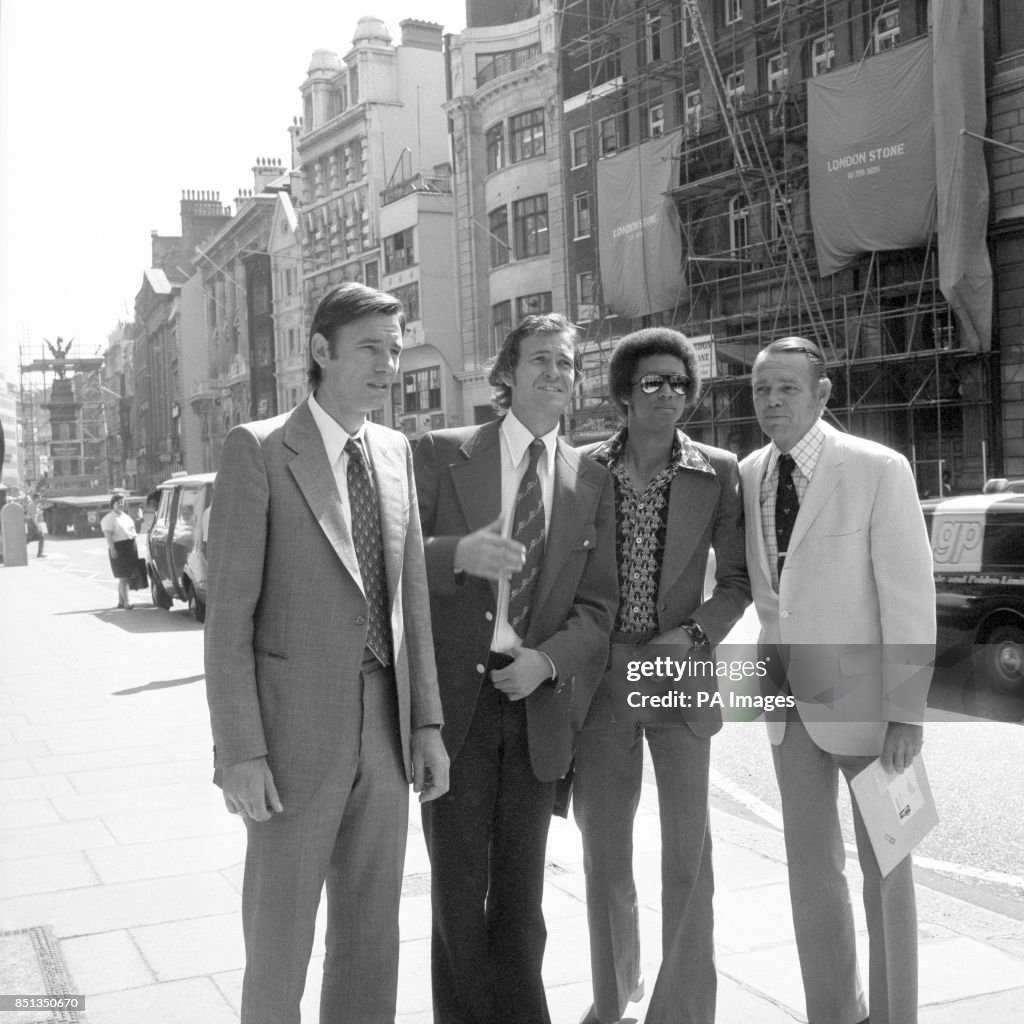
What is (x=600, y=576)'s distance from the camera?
3430 mm

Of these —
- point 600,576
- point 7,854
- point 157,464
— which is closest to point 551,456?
point 600,576

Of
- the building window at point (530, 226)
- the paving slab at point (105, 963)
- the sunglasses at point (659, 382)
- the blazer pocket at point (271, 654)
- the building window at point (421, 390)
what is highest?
the building window at point (530, 226)

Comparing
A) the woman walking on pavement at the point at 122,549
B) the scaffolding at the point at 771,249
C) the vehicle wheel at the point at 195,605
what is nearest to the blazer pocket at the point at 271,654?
the vehicle wheel at the point at 195,605

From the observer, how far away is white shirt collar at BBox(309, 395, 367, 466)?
2984mm

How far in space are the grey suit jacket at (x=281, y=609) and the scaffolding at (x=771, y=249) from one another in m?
21.2

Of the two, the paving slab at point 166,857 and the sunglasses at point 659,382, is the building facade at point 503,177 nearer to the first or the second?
the paving slab at point 166,857

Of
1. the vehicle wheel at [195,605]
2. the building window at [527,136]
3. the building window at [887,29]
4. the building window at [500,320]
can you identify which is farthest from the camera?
the building window at [500,320]

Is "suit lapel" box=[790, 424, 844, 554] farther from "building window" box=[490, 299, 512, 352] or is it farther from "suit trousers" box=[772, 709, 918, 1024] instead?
"building window" box=[490, 299, 512, 352]

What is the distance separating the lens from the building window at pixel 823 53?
26.2m

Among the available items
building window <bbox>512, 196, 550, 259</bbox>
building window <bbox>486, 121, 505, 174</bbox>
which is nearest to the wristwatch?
building window <bbox>512, 196, 550, 259</bbox>

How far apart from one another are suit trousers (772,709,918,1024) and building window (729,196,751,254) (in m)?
26.7

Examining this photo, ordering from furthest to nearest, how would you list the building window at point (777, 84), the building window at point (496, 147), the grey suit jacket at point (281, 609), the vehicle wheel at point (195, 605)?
the building window at point (496, 147)
the building window at point (777, 84)
the vehicle wheel at point (195, 605)
the grey suit jacket at point (281, 609)

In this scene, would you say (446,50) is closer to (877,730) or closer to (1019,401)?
(1019,401)

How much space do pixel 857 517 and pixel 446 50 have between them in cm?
4928
